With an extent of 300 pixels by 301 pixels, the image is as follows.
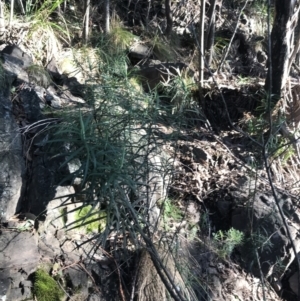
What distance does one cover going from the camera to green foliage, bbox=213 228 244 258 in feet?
14.7

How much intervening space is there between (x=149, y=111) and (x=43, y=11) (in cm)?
320

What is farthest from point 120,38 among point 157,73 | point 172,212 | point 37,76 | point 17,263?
point 17,263

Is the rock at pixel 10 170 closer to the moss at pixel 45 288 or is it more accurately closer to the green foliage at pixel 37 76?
the moss at pixel 45 288

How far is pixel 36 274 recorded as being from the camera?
11.8 ft

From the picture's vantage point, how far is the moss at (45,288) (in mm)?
3537

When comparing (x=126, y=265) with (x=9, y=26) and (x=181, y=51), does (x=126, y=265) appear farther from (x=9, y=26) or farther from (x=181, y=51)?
(x=181, y=51)

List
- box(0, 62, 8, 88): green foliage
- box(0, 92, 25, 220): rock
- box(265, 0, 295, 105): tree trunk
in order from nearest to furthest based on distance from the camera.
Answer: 1. box(0, 92, 25, 220): rock
2. box(0, 62, 8, 88): green foliage
3. box(265, 0, 295, 105): tree trunk

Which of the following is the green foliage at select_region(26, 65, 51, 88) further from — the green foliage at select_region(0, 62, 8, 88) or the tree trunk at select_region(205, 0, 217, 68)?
the tree trunk at select_region(205, 0, 217, 68)

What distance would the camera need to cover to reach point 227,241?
4504mm

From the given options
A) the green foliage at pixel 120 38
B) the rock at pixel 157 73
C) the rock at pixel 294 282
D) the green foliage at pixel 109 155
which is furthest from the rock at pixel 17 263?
the green foliage at pixel 120 38

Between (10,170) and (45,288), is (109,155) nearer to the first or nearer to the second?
(45,288)

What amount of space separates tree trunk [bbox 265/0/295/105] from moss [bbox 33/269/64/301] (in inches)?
112

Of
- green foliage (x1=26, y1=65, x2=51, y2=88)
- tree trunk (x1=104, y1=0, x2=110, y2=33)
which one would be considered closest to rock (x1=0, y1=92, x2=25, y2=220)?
green foliage (x1=26, y1=65, x2=51, y2=88)

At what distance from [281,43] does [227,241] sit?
7.21ft
